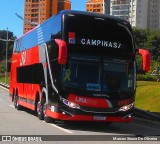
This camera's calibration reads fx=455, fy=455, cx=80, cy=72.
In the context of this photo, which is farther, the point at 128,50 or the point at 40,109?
the point at 40,109

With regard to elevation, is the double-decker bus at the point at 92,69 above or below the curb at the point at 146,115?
above

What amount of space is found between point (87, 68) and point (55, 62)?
1163 millimetres

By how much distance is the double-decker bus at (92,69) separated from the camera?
14500 millimetres

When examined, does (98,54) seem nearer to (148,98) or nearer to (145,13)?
(148,98)

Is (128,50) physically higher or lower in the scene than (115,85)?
higher

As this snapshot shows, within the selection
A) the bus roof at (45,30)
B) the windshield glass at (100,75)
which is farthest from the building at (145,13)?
the windshield glass at (100,75)

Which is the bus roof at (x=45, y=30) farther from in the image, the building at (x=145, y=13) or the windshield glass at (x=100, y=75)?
the building at (x=145, y=13)

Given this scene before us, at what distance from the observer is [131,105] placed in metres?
15.1

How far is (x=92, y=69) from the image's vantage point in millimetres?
14688

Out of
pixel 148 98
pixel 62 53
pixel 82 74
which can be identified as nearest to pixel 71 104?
pixel 82 74

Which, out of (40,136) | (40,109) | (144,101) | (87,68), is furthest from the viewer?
(144,101)

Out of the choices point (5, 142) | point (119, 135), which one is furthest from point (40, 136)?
point (119, 135)

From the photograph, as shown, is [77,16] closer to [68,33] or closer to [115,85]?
[68,33]

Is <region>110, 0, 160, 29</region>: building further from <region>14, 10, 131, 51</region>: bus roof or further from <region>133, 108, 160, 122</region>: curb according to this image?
<region>133, 108, 160, 122</region>: curb
